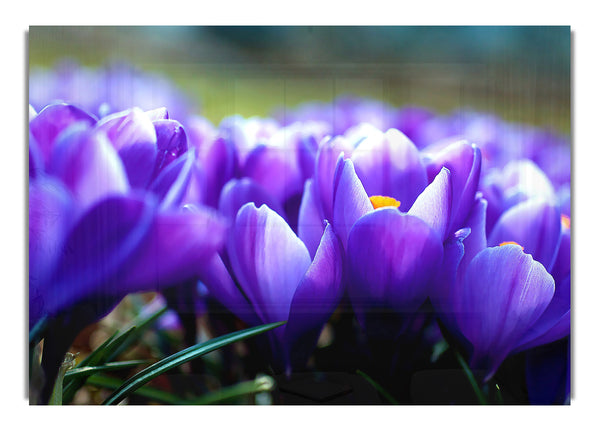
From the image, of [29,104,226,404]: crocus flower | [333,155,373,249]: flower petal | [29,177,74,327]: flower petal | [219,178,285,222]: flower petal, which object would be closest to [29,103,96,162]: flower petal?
[29,104,226,404]: crocus flower

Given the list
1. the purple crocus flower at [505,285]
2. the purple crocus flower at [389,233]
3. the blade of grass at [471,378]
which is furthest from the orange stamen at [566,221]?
the blade of grass at [471,378]

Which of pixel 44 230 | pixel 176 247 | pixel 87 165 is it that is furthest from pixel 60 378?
pixel 87 165

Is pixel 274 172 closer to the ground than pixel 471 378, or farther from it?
farther from it

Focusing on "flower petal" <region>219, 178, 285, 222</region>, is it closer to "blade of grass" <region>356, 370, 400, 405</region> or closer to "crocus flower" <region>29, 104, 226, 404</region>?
"crocus flower" <region>29, 104, 226, 404</region>

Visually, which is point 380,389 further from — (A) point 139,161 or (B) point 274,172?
(A) point 139,161
